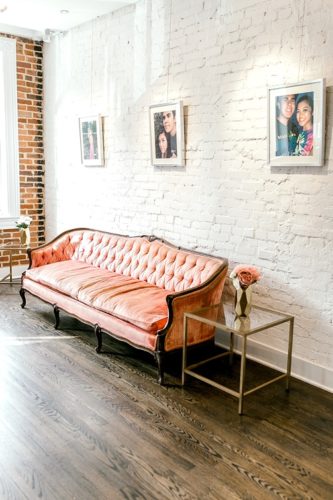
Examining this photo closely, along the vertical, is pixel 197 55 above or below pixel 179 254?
above

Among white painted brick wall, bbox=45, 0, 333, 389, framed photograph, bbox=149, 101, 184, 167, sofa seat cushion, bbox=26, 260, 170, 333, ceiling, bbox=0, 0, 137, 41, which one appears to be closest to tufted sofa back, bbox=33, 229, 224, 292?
sofa seat cushion, bbox=26, 260, 170, 333

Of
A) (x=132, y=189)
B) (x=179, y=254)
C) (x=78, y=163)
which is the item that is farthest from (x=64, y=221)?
(x=179, y=254)

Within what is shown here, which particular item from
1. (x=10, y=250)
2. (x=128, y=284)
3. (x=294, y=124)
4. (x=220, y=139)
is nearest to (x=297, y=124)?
(x=294, y=124)

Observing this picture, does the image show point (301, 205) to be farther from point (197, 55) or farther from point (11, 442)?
point (11, 442)

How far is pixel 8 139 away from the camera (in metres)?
6.59

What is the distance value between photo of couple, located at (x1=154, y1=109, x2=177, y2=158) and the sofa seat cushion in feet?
4.29

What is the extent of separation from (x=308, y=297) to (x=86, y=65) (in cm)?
402

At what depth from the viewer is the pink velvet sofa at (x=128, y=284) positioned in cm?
373

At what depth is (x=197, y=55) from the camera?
4.41m

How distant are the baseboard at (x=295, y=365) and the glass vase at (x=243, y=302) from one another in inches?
24.0

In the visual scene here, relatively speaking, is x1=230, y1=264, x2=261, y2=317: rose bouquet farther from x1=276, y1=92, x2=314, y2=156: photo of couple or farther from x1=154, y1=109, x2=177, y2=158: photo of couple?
x1=154, y1=109, x2=177, y2=158: photo of couple

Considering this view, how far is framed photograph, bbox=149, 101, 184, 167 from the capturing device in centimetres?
460

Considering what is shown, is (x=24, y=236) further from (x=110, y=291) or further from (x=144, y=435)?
(x=144, y=435)

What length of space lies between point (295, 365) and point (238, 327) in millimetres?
813
